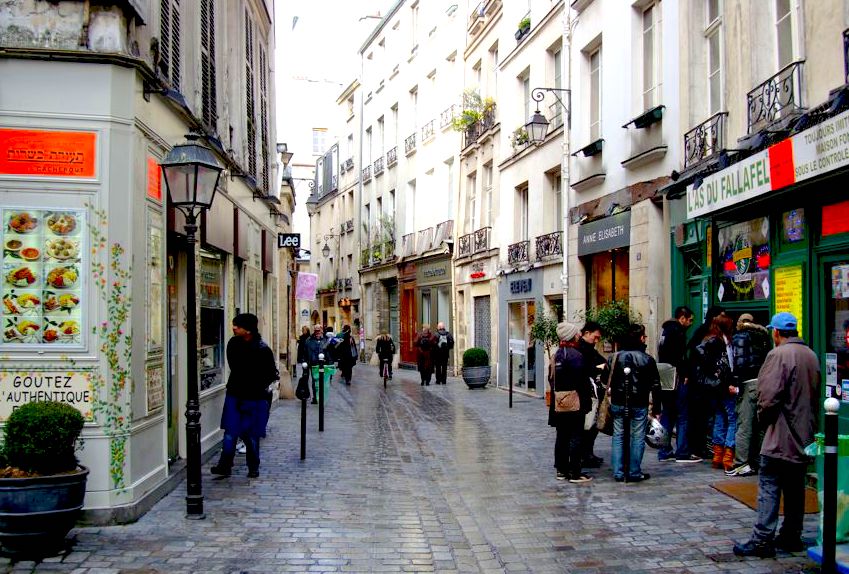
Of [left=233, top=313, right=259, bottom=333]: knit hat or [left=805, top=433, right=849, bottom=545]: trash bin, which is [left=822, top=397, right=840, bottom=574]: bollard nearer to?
[left=805, top=433, right=849, bottom=545]: trash bin

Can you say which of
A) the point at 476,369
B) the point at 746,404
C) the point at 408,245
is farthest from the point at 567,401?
the point at 408,245

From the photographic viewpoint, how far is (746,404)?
360 inches

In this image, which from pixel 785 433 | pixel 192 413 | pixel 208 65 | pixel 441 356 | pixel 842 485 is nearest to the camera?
pixel 842 485

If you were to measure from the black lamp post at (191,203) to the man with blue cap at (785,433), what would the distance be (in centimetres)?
447

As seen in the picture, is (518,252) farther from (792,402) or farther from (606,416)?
(792,402)

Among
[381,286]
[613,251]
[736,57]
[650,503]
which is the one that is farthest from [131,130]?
[381,286]

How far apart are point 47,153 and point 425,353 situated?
1790 centimetres

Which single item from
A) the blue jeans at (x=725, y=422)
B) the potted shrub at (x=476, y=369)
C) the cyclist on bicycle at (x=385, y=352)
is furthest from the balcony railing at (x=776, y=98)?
the cyclist on bicycle at (x=385, y=352)

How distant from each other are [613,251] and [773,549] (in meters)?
9.95

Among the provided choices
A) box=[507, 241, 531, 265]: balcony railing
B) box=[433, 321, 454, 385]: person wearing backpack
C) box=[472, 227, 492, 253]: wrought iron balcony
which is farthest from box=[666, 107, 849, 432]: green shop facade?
box=[433, 321, 454, 385]: person wearing backpack

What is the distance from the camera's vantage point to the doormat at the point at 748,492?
767 centimetres

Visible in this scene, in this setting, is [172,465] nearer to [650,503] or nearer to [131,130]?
[131,130]

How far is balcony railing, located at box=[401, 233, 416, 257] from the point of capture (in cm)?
3284

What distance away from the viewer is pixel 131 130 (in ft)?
23.9
